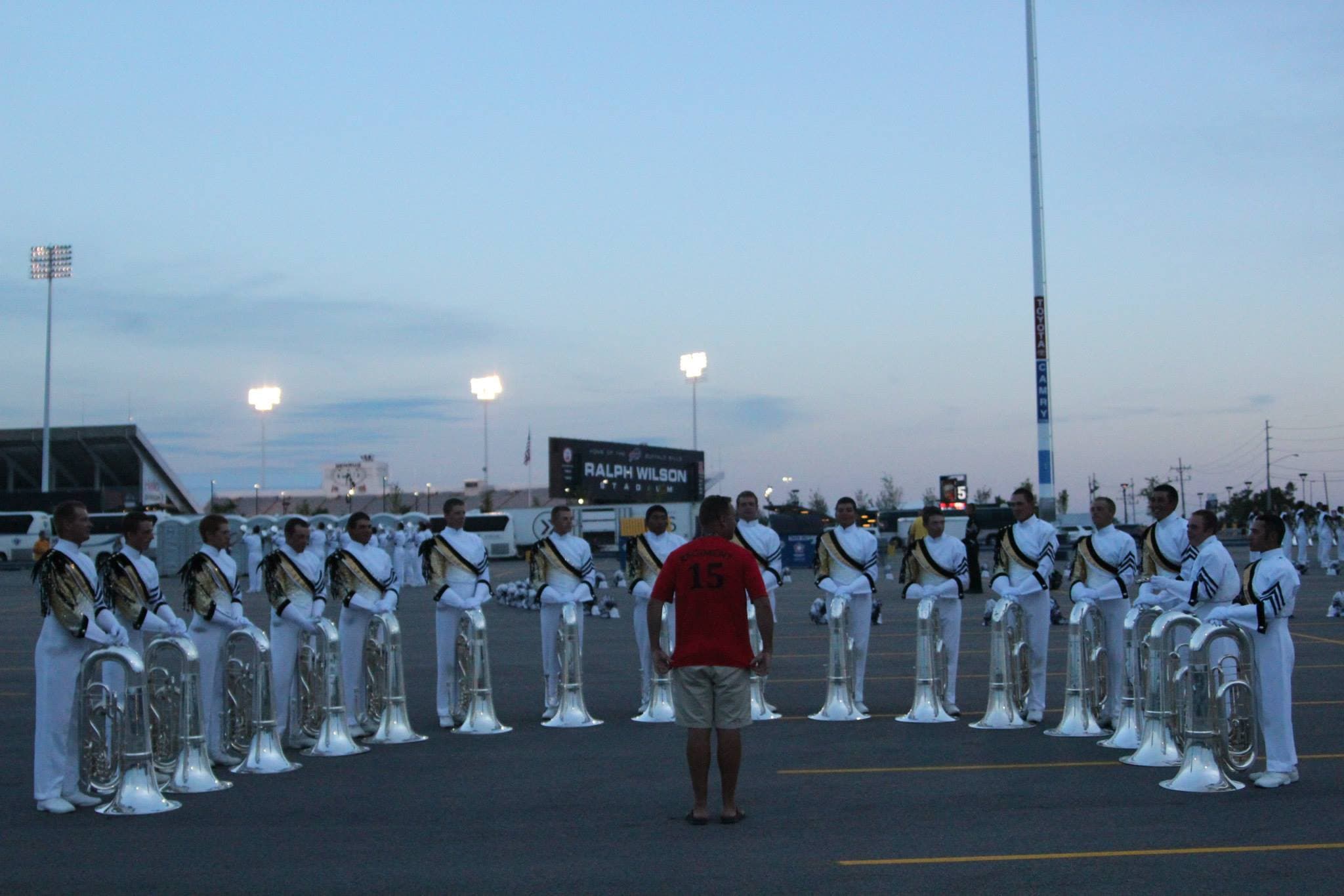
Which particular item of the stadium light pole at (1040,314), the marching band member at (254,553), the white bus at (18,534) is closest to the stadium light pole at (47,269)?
the white bus at (18,534)

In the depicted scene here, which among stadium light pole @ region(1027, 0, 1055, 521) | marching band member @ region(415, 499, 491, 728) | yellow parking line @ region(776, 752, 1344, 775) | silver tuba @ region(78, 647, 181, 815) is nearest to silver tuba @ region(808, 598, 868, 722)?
yellow parking line @ region(776, 752, 1344, 775)

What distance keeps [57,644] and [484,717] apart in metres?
4.17

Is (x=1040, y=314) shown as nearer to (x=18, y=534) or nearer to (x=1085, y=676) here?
(x=1085, y=676)

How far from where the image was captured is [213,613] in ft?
35.0

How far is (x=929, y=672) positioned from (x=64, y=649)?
24.4ft

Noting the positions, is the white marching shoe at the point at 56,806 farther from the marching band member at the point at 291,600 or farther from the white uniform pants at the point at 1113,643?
the white uniform pants at the point at 1113,643

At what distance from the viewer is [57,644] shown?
29.8 ft

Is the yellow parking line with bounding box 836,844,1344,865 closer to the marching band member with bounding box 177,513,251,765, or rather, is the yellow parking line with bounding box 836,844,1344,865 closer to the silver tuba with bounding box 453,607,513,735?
the silver tuba with bounding box 453,607,513,735

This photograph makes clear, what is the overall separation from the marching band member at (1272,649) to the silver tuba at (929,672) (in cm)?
362

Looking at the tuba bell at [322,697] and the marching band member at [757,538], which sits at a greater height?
the marching band member at [757,538]

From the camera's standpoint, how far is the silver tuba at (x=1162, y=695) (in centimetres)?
980

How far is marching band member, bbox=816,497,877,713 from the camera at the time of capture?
13422 millimetres

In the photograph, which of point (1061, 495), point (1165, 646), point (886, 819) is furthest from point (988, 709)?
point (1061, 495)

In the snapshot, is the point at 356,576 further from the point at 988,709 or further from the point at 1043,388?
the point at 1043,388
